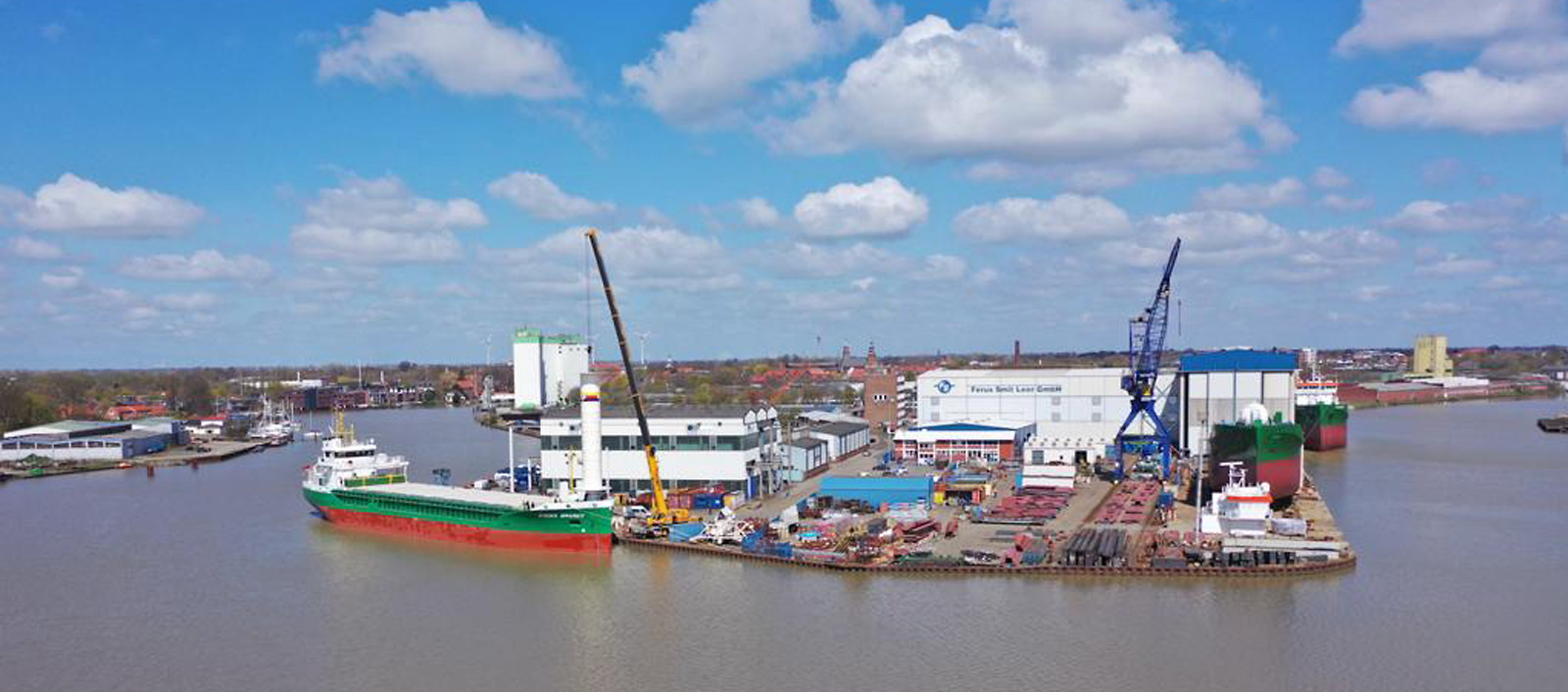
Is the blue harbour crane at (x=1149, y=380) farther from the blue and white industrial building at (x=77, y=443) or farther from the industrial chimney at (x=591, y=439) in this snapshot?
the blue and white industrial building at (x=77, y=443)

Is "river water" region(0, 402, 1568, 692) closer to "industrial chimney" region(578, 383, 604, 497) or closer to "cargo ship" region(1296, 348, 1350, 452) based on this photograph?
"industrial chimney" region(578, 383, 604, 497)

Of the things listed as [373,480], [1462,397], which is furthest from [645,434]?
[1462,397]

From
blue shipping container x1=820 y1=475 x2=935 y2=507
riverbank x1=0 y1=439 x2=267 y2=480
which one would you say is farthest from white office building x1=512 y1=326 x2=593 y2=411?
blue shipping container x1=820 y1=475 x2=935 y2=507

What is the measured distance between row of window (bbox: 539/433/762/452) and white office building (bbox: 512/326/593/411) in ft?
126

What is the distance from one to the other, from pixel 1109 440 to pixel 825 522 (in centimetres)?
1402

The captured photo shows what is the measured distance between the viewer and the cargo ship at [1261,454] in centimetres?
1952

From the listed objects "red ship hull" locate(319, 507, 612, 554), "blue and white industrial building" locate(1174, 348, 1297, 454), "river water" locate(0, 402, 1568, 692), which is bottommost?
"river water" locate(0, 402, 1568, 692)

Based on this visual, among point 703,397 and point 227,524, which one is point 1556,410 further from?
point 227,524

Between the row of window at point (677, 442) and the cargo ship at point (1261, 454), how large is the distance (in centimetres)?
919

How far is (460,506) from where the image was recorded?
59.5ft

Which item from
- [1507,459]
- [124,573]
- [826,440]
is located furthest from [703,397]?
[124,573]

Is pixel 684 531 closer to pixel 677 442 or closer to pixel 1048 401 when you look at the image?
pixel 677 442

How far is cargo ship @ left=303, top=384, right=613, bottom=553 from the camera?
55.2 feet

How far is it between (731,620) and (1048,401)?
18.5 metres
